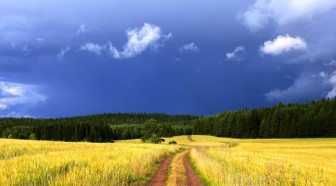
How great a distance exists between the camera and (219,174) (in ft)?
50.8

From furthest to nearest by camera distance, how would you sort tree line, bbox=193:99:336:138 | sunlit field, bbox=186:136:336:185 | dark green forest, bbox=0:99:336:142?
dark green forest, bbox=0:99:336:142 → tree line, bbox=193:99:336:138 → sunlit field, bbox=186:136:336:185

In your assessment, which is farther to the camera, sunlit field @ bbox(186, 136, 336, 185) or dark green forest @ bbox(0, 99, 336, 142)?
dark green forest @ bbox(0, 99, 336, 142)

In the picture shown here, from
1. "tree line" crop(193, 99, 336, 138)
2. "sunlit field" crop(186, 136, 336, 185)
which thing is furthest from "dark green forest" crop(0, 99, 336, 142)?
"sunlit field" crop(186, 136, 336, 185)

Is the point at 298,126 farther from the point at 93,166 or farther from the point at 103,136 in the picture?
the point at 93,166

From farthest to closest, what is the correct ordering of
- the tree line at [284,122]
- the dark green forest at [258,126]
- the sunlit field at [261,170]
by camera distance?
the dark green forest at [258,126], the tree line at [284,122], the sunlit field at [261,170]

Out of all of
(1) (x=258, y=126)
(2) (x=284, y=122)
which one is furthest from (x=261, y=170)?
(1) (x=258, y=126)

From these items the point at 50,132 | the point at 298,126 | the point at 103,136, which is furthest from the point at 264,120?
the point at 50,132

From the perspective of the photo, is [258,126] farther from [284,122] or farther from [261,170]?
[261,170]

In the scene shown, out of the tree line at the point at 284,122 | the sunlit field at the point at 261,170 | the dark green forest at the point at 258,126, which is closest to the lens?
the sunlit field at the point at 261,170

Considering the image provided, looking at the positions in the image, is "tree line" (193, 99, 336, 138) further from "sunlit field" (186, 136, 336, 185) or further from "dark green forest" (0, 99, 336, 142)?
"sunlit field" (186, 136, 336, 185)

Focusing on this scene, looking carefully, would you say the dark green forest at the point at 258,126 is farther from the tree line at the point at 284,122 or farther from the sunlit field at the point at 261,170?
the sunlit field at the point at 261,170

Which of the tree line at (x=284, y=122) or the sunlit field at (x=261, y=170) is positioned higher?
the tree line at (x=284, y=122)

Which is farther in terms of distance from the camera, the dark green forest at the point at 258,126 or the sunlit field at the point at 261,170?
the dark green forest at the point at 258,126

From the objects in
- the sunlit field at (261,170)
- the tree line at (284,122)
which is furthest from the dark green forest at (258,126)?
the sunlit field at (261,170)
